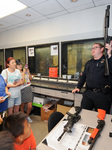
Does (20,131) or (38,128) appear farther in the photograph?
(38,128)

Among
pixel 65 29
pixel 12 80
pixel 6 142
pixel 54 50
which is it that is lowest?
pixel 6 142

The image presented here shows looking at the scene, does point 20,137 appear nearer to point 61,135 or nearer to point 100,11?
point 61,135

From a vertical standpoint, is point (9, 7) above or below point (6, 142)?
above

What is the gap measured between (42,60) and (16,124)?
243 centimetres

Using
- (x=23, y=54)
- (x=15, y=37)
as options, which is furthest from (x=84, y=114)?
(x=15, y=37)

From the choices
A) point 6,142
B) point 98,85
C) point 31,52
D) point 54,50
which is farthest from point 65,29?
point 6,142

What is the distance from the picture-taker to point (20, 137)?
83 cm

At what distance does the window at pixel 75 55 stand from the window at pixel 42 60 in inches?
10.4

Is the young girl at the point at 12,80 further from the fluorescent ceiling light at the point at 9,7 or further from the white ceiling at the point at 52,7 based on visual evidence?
the white ceiling at the point at 52,7

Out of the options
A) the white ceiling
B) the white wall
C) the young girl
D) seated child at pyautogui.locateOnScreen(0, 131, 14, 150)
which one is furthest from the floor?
the white ceiling

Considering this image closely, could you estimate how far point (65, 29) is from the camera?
2588 mm

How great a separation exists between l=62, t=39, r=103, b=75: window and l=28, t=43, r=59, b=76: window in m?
0.26

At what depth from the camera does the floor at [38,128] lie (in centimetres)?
194

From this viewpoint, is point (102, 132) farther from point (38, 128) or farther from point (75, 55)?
point (75, 55)
